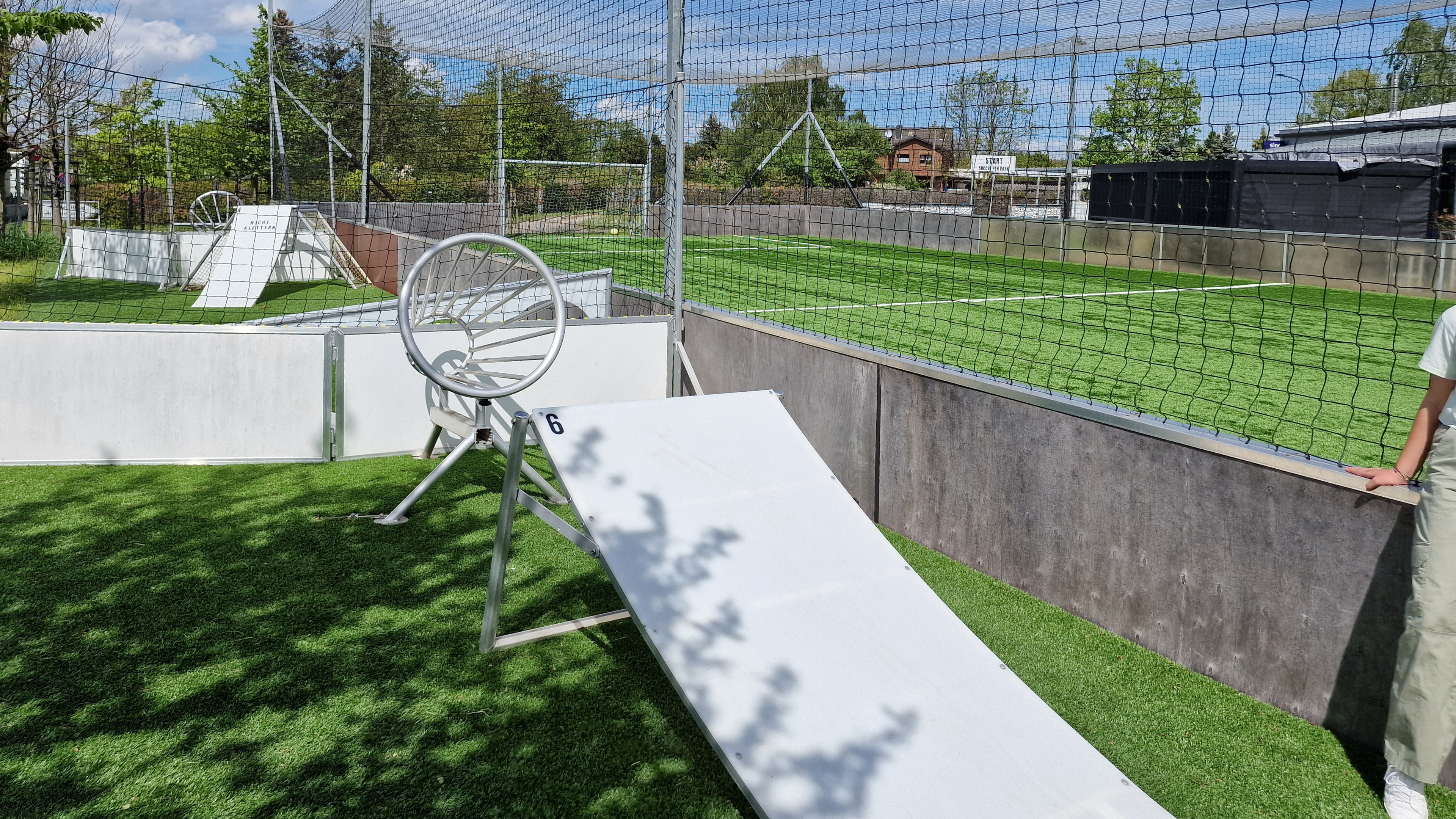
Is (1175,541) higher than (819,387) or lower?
lower

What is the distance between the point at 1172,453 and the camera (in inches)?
126

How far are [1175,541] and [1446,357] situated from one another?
102cm

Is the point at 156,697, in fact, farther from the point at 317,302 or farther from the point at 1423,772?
the point at 317,302

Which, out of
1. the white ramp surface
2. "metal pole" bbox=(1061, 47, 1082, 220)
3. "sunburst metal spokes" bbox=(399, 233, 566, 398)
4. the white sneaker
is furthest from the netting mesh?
the white ramp surface

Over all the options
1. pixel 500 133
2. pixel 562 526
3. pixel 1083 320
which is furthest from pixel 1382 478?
pixel 500 133

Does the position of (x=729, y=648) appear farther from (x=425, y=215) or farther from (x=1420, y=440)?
(x=425, y=215)

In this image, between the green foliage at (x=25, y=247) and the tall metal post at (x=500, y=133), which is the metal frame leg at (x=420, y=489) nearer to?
the tall metal post at (x=500, y=133)

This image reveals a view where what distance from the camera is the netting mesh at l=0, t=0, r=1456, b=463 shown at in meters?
4.43

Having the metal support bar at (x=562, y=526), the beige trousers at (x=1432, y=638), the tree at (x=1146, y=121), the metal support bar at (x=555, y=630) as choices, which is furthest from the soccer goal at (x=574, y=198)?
the beige trousers at (x=1432, y=638)

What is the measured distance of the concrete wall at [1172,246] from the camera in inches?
367

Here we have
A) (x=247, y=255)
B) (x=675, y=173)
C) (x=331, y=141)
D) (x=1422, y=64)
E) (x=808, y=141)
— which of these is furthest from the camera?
(x=331, y=141)

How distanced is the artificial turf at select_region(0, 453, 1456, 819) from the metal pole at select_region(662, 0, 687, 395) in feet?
6.69

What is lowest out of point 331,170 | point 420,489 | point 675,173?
point 420,489

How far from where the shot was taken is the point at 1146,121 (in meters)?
5.87
